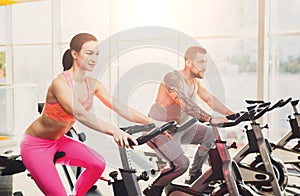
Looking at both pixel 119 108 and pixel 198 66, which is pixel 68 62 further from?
pixel 198 66

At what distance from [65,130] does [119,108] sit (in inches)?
18.4

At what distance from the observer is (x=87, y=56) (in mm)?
3498

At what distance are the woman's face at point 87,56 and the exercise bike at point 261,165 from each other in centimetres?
134

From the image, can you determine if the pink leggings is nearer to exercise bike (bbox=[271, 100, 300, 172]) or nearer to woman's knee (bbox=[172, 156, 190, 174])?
woman's knee (bbox=[172, 156, 190, 174])

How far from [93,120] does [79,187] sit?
0.55 metres

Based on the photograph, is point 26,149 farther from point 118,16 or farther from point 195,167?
point 118,16

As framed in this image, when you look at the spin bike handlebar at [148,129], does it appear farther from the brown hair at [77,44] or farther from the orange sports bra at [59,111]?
the brown hair at [77,44]

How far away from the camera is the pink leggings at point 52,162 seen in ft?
10.6

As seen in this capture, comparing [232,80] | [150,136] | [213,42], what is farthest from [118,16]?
[150,136]

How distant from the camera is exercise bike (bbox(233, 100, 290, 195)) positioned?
3.56 metres

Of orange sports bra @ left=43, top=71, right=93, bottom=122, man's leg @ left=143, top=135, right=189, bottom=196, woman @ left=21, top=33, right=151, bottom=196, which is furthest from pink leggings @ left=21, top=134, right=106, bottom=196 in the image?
man's leg @ left=143, top=135, right=189, bottom=196

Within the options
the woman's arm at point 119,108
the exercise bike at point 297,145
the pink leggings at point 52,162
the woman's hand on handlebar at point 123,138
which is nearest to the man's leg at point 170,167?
the woman's arm at point 119,108

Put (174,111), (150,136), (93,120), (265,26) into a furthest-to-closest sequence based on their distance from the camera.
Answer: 1. (265,26)
2. (174,111)
3. (93,120)
4. (150,136)

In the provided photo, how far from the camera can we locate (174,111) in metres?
4.00
